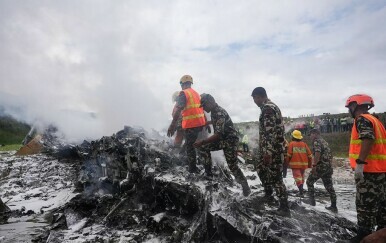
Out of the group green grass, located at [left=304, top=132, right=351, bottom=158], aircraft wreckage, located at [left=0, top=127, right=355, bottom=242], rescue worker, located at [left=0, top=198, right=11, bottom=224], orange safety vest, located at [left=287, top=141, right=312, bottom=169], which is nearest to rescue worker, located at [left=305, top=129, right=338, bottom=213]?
orange safety vest, located at [left=287, top=141, right=312, bottom=169]

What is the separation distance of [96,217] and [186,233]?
247 cm

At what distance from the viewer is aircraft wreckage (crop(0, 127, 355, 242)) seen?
415 cm

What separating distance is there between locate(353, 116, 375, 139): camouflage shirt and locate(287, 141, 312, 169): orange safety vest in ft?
11.6

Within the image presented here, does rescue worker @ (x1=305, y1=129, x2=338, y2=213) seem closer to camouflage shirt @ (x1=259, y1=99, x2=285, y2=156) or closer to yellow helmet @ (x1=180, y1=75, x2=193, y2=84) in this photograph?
camouflage shirt @ (x1=259, y1=99, x2=285, y2=156)

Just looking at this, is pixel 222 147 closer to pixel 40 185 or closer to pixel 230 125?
pixel 230 125

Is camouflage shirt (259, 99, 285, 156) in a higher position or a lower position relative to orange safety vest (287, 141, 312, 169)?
higher

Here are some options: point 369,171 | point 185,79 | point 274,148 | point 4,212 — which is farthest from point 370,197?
point 4,212

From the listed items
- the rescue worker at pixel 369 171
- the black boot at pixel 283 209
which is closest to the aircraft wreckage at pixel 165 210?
the black boot at pixel 283 209

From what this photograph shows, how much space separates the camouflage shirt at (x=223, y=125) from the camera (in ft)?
17.7

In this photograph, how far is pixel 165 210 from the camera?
541 centimetres

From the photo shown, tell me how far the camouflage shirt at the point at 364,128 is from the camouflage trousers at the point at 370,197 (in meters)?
0.51

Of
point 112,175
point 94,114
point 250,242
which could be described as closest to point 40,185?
point 112,175

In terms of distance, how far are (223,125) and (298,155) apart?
2.78 metres

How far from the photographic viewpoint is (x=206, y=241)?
4145 mm
